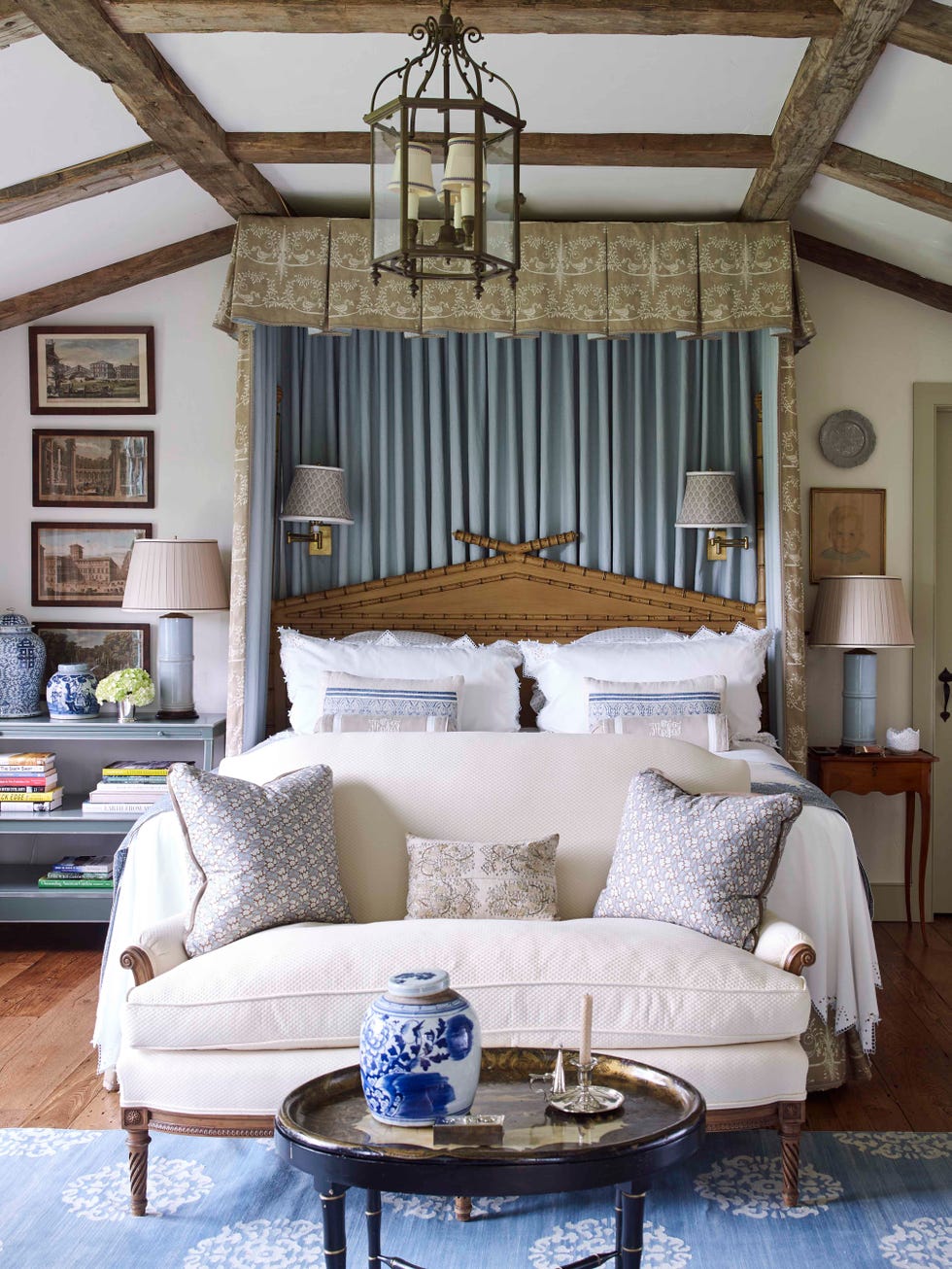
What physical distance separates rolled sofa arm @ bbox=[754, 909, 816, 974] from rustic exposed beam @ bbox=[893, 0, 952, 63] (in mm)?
2086

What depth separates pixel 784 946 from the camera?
2.65 m

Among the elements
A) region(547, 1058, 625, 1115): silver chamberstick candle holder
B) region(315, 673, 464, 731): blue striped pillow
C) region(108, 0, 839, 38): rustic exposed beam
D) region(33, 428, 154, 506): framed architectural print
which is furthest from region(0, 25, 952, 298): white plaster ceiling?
region(547, 1058, 625, 1115): silver chamberstick candle holder

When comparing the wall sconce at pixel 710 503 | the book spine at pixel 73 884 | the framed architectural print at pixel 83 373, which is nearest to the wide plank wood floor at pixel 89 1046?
the book spine at pixel 73 884

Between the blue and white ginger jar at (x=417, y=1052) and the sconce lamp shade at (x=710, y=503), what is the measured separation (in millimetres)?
2983

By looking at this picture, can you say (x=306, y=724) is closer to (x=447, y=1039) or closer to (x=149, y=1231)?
(x=149, y=1231)

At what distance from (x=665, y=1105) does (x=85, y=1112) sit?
167 centimetres

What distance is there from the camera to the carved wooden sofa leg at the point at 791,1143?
254 centimetres

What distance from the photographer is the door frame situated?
16.0 ft

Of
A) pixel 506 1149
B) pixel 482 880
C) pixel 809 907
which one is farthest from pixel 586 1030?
pixel 809 907

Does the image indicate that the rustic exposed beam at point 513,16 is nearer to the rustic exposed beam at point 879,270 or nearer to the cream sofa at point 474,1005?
the rustic exposed beam at point 879,270

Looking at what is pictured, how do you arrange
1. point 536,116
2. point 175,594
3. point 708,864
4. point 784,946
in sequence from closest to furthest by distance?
point 784,946 → point 708,864 → point 536,116 → point 175,594

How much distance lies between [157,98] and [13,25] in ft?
1.88

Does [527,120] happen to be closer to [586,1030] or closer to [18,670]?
[18,670]

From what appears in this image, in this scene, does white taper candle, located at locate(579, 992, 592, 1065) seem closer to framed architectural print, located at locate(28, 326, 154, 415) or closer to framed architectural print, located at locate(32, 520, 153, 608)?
framed architectural print, located at locate(32, 520, 153, 608)
